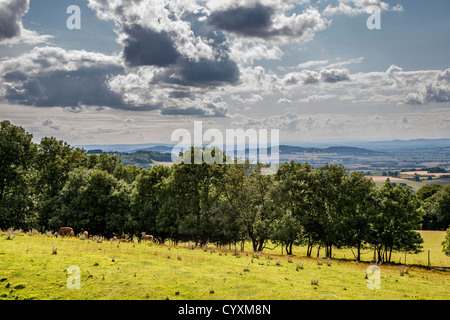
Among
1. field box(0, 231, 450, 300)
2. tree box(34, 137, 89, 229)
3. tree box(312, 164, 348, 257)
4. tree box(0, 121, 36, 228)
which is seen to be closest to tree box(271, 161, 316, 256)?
tree box(312, 164, 348, 257)

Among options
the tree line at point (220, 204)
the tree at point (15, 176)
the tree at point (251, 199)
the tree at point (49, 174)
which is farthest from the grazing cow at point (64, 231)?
the tree at point (251, 199)

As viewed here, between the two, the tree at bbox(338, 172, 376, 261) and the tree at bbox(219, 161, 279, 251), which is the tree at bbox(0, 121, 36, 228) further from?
the tree at bbox(338, 172, 376, 261)

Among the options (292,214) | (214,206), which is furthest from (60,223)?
(292,214)

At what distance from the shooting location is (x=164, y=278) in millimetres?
21984

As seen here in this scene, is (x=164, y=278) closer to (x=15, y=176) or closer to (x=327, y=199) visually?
(x=327, y=199)

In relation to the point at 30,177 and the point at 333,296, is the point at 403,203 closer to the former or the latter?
the point at 333,296

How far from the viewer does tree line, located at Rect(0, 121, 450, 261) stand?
52781 mm

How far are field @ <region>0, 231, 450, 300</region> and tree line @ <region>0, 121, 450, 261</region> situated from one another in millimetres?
21996

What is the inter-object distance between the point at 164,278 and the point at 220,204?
32217 mm

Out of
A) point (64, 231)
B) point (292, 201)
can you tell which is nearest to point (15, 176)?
point (64, 231)

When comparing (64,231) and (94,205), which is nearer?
(64,231)

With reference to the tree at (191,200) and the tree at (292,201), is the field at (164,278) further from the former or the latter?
the tree at (191,200)

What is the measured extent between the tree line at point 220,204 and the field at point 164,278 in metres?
22.0
